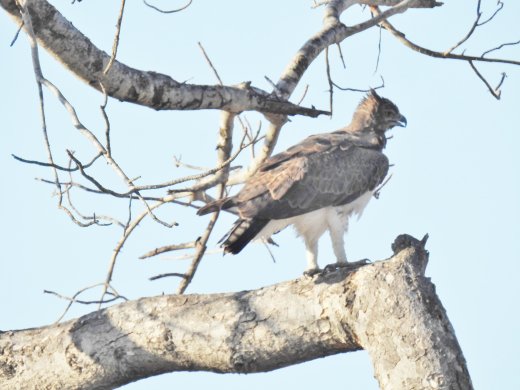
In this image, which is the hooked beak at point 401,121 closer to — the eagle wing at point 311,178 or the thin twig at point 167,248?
the eagle wing at point 311,178

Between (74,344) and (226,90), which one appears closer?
(74,344)

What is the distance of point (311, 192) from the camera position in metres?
8.51

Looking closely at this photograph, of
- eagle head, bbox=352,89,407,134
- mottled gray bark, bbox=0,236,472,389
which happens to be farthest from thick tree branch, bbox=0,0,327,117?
eagle head, bbox=352,89,407,134

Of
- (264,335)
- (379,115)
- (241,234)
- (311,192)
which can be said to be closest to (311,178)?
(311,192)

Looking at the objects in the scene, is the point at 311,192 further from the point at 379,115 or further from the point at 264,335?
the point at 264,335

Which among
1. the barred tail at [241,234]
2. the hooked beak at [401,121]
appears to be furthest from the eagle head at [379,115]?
the barred tail at [241,234]

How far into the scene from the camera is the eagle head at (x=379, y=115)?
990 cm

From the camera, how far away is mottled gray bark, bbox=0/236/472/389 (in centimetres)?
562

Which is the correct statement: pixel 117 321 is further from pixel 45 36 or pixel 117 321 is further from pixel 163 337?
pixel 45 36

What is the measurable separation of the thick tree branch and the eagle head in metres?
2.79

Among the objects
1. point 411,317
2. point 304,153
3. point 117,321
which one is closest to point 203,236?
point 304,153

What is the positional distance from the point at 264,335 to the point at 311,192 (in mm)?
2618

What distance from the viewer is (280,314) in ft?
19.9

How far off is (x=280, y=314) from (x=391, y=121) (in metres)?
4.22
